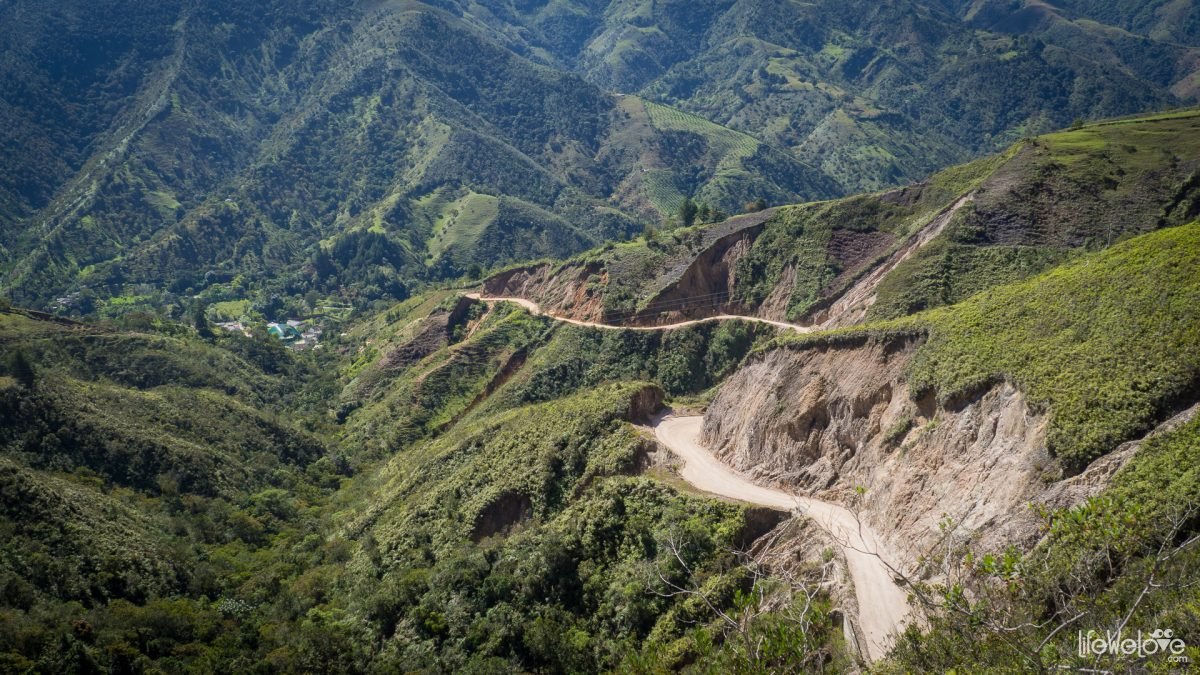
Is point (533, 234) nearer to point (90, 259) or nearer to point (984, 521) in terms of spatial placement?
point (90, 259)

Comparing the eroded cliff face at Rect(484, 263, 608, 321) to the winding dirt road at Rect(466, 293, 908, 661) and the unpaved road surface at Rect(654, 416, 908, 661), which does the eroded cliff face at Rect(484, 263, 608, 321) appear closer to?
the winding dirt road at Rect(466, 293, 908, 661)

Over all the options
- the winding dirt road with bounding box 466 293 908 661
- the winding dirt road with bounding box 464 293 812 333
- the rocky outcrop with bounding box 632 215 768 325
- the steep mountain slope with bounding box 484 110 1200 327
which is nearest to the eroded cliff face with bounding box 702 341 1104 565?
the winding dirt road with bounding box 466 293 908 661

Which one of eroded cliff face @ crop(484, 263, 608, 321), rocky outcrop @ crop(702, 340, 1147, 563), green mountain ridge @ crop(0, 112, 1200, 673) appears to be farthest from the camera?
eroded cliff face @ crop(484, 263, 608, 321)

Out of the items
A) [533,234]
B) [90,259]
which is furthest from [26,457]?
[90,259]

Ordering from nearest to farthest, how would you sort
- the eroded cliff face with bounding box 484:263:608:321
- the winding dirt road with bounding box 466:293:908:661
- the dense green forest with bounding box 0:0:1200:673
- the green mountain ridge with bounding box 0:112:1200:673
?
1. the green mountain ridge with bounding box 0:112:1200:673
2. the dense green forest with bounding box 0:0:1200:673
3. the winding dirt road with bounding box 466:293:908:661
4. the eroded cliff face with bounding box 484:263:608:321

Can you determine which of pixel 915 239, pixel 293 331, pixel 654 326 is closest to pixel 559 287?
pixel 654 326

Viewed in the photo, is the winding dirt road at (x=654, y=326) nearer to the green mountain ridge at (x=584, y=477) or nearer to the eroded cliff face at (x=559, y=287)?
the eroded cliff face at (x=559, y=287)
